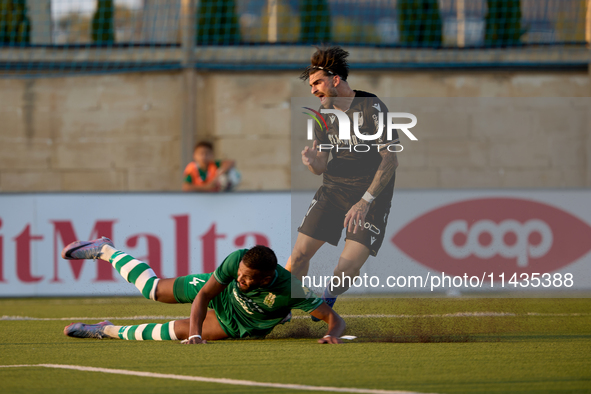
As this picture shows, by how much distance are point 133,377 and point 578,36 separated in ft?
32.8

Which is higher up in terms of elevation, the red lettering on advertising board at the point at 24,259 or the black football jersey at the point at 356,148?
the black football jersey at the point at 356,148

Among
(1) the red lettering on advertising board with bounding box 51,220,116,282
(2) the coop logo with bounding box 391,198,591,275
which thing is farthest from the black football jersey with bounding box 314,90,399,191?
(1) the red lettering on advertising board with bounding box 51,220,116,282

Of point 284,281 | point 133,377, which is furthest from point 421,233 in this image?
point 133,377

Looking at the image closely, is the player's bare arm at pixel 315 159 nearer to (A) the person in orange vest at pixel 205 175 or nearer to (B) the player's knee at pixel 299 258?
(B) the player's knee at pixel 299 258

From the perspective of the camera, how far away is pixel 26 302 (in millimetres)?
8461

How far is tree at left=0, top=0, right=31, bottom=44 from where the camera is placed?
12.0m

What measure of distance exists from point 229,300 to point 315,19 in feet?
26.3

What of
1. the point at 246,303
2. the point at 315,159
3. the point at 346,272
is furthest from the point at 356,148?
the point at 246,303

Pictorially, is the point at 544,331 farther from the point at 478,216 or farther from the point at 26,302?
the point at 26,302

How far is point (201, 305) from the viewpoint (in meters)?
4.88

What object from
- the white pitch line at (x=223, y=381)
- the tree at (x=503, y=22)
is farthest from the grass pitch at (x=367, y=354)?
the tree at (x=503, y=22)

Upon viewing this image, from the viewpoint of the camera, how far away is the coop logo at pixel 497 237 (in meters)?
6.45

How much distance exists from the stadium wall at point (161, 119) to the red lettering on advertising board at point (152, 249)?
126 inches

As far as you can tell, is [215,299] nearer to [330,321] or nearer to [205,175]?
[330,321]
